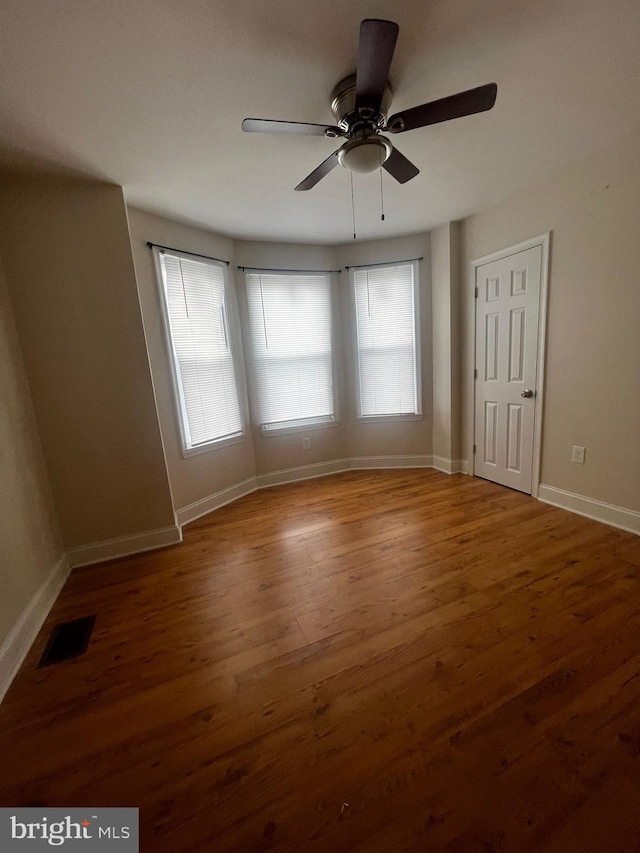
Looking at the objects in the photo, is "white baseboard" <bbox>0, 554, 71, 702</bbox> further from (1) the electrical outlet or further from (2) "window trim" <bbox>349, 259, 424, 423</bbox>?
(1) the electrical outlet

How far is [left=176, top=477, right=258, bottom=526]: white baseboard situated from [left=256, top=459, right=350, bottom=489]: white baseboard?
0.13 metres

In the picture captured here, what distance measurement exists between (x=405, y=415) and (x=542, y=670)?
8.95 feet

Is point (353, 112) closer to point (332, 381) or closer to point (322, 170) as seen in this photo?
point (322, 170)

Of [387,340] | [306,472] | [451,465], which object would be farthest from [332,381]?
[451,465]

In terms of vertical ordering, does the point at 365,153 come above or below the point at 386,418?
above

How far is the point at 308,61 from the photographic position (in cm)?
134

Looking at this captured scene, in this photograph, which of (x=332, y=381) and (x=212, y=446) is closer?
(x=212, y=446)

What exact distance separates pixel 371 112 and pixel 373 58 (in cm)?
30

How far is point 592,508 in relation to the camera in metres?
2.46

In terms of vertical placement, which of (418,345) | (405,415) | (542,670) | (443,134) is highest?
(443,134)

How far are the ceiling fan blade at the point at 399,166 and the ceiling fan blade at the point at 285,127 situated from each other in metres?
0.34

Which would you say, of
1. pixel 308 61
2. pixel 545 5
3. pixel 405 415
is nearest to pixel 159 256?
pixel 308 61

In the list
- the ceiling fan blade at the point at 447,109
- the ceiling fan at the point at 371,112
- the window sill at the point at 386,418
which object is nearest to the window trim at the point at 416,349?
the window sill at the point at 386,418

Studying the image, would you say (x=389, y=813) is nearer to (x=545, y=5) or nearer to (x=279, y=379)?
(x=545, y=5)
